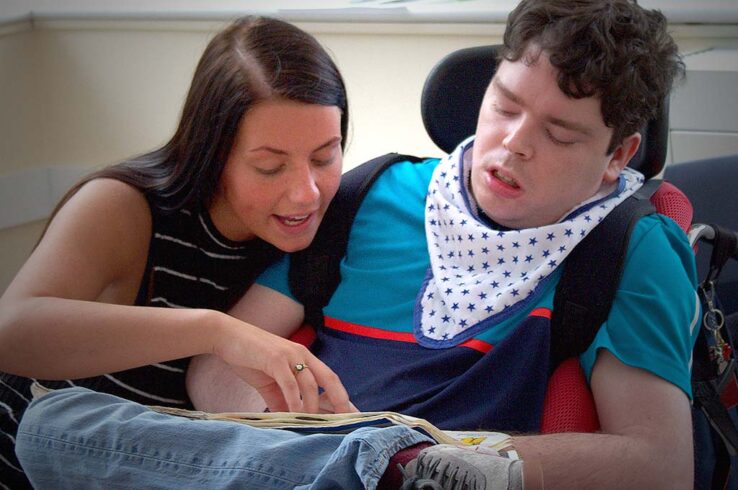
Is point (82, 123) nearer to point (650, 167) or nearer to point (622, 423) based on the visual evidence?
point (650, 167)

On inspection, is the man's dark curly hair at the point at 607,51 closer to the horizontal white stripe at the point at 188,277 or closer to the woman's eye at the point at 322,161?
the woman's eye at the point at 322,161

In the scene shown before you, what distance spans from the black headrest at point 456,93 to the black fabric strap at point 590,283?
40 centimetres

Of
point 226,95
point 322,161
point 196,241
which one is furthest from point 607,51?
point 196,241

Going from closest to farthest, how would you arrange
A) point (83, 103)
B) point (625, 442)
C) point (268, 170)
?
1. point (625, 442)
2. point (268, 170)
3. point (83, 103)

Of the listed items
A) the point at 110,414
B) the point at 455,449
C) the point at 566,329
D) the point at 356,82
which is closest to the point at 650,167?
the point at 566,329

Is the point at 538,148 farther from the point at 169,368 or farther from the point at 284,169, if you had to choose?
the point at 169,368

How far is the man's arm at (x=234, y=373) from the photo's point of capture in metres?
1.56

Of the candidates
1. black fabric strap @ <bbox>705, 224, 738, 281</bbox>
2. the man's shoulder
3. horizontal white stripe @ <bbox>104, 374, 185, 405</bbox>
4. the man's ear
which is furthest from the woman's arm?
black fabric strap @ <bbox>705, 224, 738, 281</bbox>

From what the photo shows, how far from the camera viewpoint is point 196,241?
166cm

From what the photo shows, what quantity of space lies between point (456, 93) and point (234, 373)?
0.61m

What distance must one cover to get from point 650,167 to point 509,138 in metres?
0.29

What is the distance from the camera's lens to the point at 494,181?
5.15 feet

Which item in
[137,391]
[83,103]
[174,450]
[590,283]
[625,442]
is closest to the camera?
[174,450]

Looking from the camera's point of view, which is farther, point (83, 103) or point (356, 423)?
point (83, 103)
